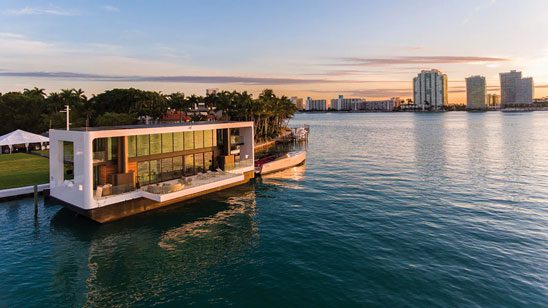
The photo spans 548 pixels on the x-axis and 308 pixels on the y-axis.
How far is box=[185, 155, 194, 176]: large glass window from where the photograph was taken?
3691 centimetres

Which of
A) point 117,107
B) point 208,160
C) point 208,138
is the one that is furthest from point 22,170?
point 117,107

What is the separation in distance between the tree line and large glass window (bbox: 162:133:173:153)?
110 feet

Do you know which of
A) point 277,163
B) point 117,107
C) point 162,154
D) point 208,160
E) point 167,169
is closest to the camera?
point 162,154

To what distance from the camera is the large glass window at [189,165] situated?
36.9 metres

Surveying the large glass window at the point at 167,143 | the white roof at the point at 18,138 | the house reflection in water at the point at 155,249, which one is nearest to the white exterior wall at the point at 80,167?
the large glass window at the point at 167,143

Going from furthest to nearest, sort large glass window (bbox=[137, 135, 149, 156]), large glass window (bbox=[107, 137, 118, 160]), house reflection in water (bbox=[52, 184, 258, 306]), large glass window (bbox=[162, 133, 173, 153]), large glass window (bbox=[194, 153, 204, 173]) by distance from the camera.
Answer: large glass window (bbox=[194, 153, 204, 173]) → large glass window (bbox=[162, 133, 173, 153]) → large glass window (bbox=[137, 135, 149, 156]) → large glass window (bbox=[107, 137, 118, 160]) → house reflection in water (bbox=[52, 184, 258, 306])

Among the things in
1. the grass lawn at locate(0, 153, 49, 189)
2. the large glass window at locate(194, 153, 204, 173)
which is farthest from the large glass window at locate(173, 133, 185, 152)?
the grass lawn at locate(0, 153, 49, 189)

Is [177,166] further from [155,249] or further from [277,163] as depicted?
[277,163]

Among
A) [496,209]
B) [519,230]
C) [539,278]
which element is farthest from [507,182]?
[539,278]

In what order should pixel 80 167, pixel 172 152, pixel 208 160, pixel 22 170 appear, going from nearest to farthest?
1. pixel 80 167
2. pixel 172 152
3. pixel 208 160
4. pixel 22 170

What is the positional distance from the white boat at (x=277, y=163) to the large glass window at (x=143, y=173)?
64.8 feet

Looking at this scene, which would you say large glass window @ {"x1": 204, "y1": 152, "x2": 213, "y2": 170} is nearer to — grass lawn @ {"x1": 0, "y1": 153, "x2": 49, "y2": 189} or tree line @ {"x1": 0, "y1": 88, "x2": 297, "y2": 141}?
grass lawn @ {"x1": 0, "y1": 153, "x2": 49, "y2": 189}

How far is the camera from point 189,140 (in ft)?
122

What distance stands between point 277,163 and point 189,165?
19.8 meters
